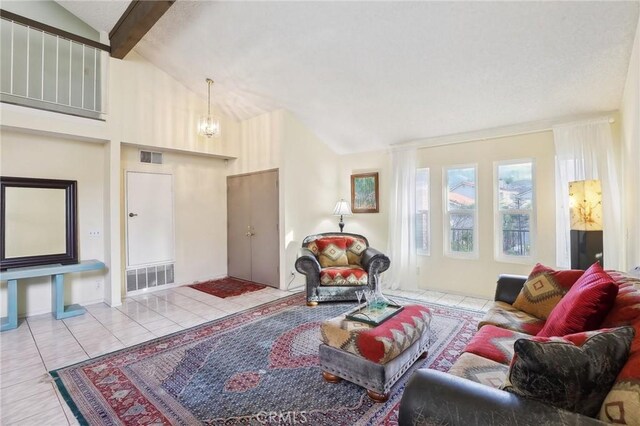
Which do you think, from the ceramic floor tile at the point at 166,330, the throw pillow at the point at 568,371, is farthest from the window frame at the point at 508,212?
the ceramic floor tile at the point at 166,330

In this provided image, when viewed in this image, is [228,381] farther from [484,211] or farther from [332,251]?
[484,211]

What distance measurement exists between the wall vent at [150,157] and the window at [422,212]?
4.12 meters

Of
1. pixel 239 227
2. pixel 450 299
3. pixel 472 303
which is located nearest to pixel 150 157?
pixel 239 227

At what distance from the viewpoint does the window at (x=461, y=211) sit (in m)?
4.34

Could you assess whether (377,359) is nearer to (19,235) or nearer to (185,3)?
(185,3)

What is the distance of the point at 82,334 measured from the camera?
312 cm

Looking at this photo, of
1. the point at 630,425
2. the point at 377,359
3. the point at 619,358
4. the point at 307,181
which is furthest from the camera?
the point at 307,181

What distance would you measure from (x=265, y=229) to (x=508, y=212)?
11.8 feet

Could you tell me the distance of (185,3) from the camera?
328cm

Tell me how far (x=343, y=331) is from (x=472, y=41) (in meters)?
2.74

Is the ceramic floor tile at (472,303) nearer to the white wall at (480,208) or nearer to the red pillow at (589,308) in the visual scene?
the white wall at (480,208)

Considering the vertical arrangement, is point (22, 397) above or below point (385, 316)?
below

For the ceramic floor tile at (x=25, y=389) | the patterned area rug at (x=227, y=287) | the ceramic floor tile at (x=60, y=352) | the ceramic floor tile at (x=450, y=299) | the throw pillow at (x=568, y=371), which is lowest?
the ceramic floor tile at (x=25, y=389)

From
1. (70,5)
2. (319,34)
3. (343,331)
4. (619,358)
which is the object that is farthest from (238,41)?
(619,358)
